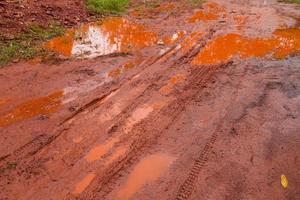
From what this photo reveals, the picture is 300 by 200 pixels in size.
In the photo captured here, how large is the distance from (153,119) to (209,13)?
21.8 feet

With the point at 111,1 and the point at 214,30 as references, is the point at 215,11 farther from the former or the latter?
the point at 111,1

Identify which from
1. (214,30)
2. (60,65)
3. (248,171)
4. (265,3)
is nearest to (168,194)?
(248,171)

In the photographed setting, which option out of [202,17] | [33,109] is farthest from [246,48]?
[33,109]

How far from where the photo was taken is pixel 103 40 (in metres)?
8.57

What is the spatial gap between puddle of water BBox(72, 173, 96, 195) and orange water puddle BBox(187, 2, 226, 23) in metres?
6.93

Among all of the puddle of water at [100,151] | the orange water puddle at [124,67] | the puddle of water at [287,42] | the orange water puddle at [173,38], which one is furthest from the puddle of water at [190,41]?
the puddle of water at [100,151]

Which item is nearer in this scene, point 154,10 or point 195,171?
point 195,171

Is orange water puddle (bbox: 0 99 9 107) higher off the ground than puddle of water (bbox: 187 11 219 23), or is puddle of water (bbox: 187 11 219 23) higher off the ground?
puddle of water (bbox: 187 11 219 23)

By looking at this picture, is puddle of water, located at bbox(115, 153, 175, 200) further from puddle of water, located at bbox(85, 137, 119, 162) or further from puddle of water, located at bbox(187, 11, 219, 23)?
puddle of water, located at bbox(187, 11, 219, 23)

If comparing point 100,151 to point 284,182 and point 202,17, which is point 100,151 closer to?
point 284,182

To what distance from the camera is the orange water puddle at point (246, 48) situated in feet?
25.7

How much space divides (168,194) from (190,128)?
143 cm

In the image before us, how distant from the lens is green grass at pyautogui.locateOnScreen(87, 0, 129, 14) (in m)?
10.6

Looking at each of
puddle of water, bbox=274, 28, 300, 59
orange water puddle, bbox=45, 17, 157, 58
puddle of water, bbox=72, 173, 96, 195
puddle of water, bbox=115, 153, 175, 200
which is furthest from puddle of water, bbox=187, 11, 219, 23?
puddle of water, bbox=72, 173, 96, 195
